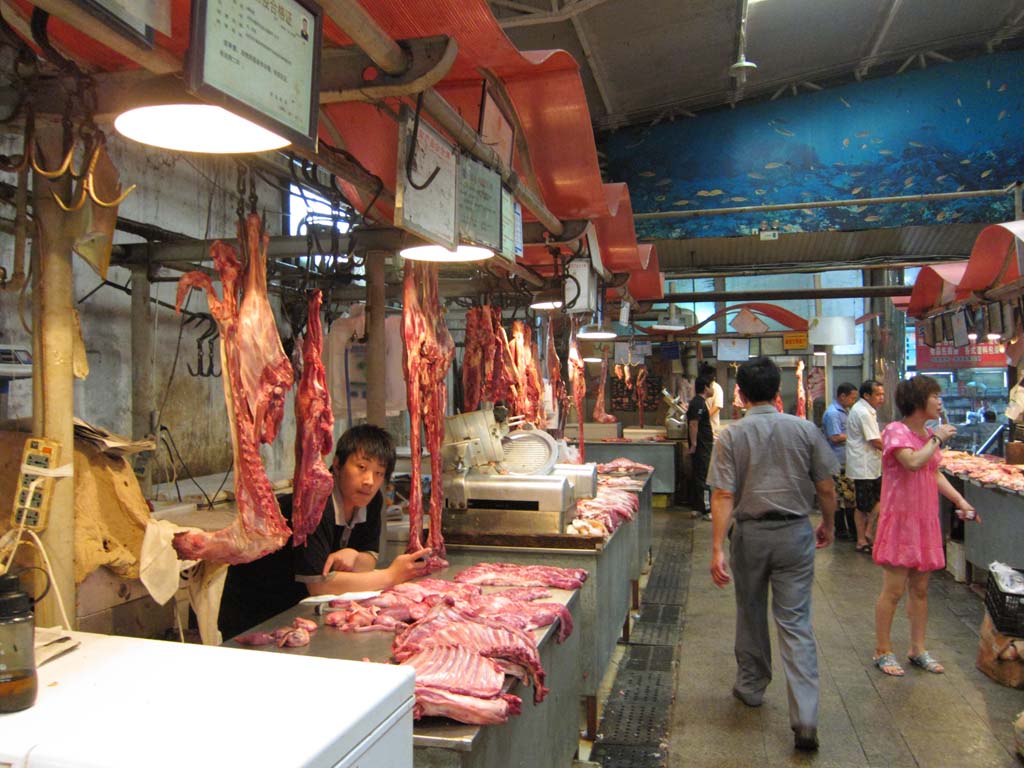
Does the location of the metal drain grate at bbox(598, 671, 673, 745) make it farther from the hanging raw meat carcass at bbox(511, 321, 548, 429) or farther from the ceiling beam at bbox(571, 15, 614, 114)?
the ceiling beam at bbox(571, 15, 614, 114)

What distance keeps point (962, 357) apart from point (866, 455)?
601cm

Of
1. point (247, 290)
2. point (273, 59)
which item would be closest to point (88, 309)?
point (247, 290)

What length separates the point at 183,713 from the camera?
1440 millimetres

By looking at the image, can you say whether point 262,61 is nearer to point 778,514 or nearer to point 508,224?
point 508,224

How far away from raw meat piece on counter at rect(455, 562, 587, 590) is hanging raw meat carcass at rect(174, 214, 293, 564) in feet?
4.62

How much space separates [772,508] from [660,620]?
276cm

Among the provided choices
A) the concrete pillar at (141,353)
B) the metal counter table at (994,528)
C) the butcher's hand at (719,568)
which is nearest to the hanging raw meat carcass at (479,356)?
the butcher's hand at (719,568)

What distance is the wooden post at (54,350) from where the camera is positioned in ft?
6.35

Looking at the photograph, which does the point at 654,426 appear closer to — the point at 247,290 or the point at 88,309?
the point at 88,309

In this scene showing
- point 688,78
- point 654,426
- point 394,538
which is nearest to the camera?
point 394,538

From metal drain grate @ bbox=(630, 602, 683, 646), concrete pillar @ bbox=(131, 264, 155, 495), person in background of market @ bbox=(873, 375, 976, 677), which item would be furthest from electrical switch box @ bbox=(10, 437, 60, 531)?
metal drain grate @ bbox=(630, 602, 683, 646)

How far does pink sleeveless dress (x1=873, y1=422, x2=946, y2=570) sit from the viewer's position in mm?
4906

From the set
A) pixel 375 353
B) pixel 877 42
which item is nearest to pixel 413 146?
pixel 375 353

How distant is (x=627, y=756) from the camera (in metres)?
4.21
